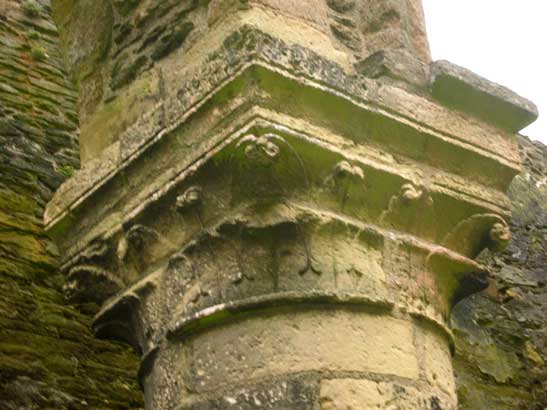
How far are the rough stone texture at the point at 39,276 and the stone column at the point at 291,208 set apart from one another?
96 cm

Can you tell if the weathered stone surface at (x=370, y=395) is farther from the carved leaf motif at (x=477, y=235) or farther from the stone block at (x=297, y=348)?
the carved leaf motif at (x=477, y=235)

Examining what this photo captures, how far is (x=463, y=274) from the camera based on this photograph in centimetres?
278

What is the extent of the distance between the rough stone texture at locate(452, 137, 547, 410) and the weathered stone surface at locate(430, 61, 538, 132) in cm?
225

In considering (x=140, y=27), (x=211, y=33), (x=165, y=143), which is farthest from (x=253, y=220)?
(x=140, y=27)

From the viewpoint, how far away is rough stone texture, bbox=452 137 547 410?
200 inches

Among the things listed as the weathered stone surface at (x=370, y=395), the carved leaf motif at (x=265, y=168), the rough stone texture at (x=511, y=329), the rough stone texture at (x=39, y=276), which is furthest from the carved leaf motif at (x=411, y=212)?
the rough stone texture at (x=511, y=329)

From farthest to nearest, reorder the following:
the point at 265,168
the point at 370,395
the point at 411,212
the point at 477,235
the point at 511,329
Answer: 1. the point at 511,329
2. the point at 477,235
3. the point at 411,212
4. the point at 265,168
5. the point at 370,395

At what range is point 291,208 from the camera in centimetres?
250

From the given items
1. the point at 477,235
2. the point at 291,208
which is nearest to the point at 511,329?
the point at 477,235

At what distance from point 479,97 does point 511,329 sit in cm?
283

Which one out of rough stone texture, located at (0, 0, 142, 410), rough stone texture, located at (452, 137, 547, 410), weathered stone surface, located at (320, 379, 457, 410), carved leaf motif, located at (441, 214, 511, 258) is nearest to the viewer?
weathered stone surface, located at (320, 379, 457, 410)

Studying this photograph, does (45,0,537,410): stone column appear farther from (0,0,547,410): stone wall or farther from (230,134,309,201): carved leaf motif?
(0,0,547,410): stone wall

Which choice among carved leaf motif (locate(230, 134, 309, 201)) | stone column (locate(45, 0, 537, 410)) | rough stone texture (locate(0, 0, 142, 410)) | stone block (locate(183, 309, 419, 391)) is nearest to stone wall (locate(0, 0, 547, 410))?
rough stone texture (locate(0, 0, 142, 410))

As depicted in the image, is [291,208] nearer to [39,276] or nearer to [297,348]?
[297,348]
